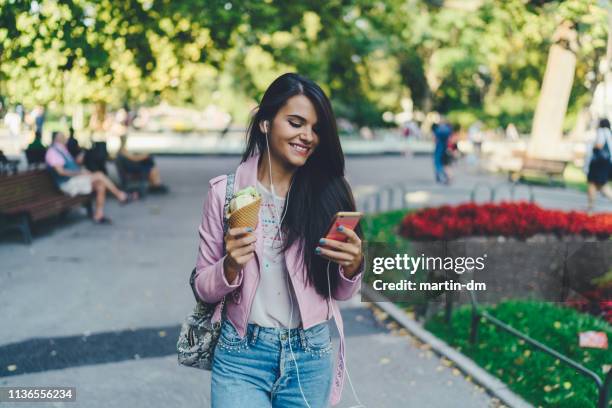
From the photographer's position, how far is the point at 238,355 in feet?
6.97

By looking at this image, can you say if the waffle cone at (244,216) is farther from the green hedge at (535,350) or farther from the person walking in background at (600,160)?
the person walking in background at (600,160)

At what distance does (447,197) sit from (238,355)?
41.2 ft

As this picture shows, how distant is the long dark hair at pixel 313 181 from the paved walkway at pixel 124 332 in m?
2.44

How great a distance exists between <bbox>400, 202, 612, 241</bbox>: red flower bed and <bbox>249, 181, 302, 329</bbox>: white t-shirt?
5.05 metres

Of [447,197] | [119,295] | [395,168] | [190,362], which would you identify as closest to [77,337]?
[119,295]

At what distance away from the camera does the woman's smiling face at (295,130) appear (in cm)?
213

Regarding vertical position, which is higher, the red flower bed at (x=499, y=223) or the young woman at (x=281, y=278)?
the young woman at (x=281, y=278)

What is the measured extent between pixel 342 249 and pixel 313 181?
0.40m

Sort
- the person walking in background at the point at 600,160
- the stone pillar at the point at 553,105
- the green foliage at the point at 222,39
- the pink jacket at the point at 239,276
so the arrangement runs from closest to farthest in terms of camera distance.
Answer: the pink jacket at the point at 239,276 < the green foliage at the point at 222,39 < the person walking in background at the point at 600,160 < the stone pillar at the point at 553,105

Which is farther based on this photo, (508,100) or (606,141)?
(508,100)

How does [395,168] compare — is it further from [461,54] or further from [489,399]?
[489,399]

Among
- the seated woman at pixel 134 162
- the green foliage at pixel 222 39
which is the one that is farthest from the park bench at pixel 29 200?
the seated woman at pixel 134 162

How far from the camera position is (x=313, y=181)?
229 centimetres

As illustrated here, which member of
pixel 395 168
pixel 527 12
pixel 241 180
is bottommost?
pixel 395 168
